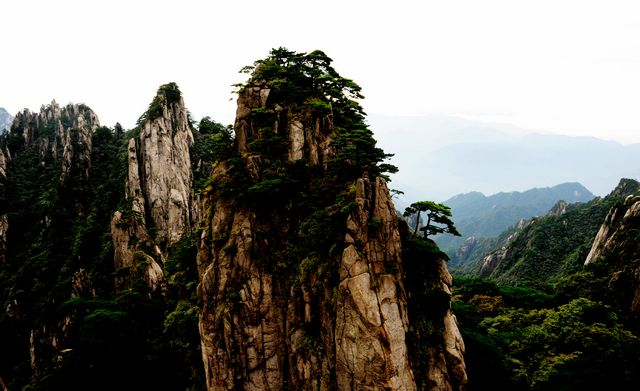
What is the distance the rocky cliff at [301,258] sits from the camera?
20.7 meters

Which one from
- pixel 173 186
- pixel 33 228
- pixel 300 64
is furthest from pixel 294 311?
pixel 33 228

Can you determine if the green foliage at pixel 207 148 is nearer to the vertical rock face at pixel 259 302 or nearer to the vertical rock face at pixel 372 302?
the vertical rock face at pixel 259 302

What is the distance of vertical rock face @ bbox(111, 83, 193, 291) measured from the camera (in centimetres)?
5556

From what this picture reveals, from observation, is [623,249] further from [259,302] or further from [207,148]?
[207,148]

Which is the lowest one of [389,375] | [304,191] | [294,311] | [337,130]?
[389,375]

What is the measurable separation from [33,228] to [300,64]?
244ft

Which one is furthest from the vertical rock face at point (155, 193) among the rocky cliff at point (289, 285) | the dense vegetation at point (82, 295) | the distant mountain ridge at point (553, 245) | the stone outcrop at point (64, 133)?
the distant mountain ridge at point (553, 245)

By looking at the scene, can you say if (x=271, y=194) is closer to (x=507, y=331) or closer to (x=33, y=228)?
(x=507, y=331)

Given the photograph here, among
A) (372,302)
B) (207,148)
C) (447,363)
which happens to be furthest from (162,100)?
(447,363)

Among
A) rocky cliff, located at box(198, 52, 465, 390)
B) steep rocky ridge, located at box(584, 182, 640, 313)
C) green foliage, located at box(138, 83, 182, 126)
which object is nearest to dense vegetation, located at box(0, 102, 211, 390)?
green foliage, located at box(138, 83, 182, 126)

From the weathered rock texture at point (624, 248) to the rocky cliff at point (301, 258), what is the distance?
28911 mm

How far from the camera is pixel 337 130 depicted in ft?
85.1

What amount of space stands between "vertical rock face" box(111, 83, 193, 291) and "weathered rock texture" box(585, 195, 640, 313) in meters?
57.4

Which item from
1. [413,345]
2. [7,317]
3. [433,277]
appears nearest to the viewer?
[413,345]
